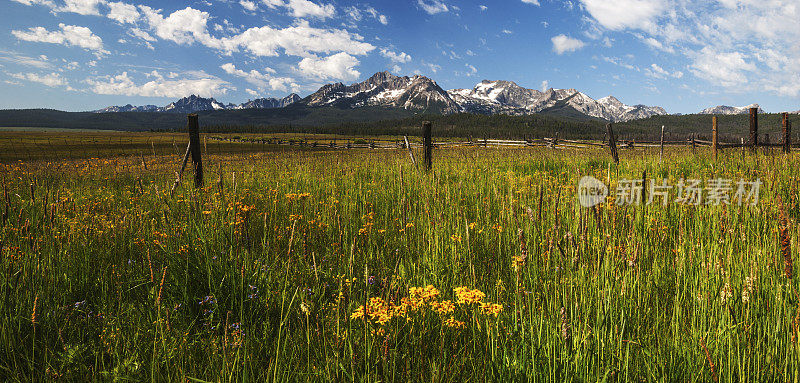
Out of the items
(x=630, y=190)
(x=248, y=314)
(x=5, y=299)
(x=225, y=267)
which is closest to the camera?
(x=5, y=299)

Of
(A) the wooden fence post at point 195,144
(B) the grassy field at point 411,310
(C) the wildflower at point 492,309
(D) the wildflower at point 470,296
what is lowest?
(B) the grassy field at point 411,310

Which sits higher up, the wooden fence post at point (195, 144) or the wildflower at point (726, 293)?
the wooden fence post at point (195, 144)

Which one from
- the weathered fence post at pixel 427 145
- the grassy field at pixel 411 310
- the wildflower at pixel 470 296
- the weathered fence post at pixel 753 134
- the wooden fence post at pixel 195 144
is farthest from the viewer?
the weathered fence post at pixel 753 134

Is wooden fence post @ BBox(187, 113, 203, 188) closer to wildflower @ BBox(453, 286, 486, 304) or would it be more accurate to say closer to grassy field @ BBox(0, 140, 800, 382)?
grassy field @ BBox(0, 140, 800, 382)

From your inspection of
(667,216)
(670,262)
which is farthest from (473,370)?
(667,216)

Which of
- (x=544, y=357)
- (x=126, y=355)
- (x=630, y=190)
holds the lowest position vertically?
(x=126, y=355)

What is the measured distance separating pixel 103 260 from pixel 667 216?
5.26 meters

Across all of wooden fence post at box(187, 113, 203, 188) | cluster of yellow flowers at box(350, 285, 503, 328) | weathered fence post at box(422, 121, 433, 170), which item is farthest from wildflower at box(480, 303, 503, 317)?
wooden fence post at box(187, 113, 203, 188)

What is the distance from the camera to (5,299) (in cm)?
191

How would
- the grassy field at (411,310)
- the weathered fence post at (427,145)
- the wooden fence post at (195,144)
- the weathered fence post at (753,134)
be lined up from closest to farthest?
the grassy field at (411,310)
the wooden fence post at (195,144)
the weathered fence post at (427,145)
the weathered fence post at (753,134)

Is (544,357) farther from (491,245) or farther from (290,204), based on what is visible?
(290,204)

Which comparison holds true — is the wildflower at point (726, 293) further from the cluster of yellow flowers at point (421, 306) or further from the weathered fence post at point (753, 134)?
the weathered fence post at point (753, 134)

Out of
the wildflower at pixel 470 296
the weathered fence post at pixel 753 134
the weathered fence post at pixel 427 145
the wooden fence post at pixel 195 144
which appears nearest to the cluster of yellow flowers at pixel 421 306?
the wildflower at pixel 470 296

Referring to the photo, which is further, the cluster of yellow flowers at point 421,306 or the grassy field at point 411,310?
the cluster of yellow flowers at point 421,306
